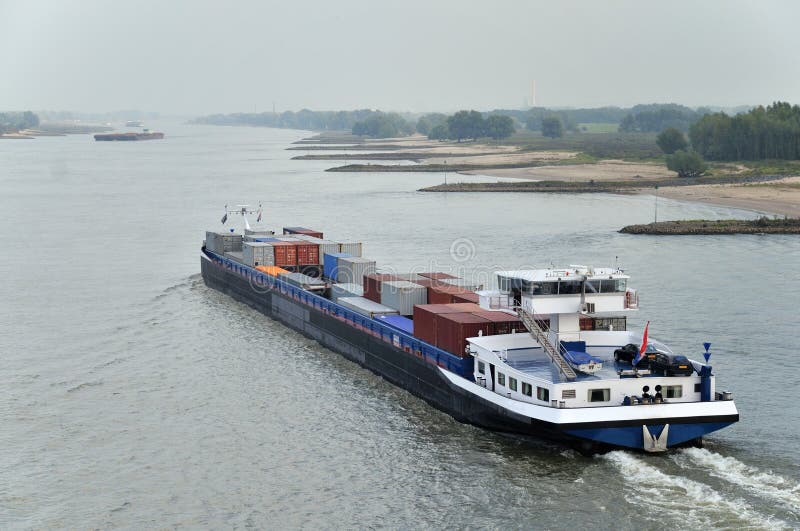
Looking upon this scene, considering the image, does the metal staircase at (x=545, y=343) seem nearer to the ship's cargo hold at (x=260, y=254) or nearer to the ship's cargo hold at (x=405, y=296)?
the ship's cargo hold at (x=405, y=296)

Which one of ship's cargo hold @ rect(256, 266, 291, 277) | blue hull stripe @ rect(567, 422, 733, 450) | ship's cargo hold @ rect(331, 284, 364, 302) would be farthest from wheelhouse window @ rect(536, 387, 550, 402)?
ship's cargo hold @ rect(256, 266, 291, 277)

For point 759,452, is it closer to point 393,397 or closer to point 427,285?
point 393,397

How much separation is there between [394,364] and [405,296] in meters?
4.07

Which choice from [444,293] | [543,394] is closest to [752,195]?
[444,293]

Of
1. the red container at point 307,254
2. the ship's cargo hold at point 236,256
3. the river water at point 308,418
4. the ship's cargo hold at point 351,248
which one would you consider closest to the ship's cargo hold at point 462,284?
the river water at point 308,418

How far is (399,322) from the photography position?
36.5 metres

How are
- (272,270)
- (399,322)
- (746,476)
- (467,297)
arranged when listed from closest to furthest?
(746,476) < (467,297) < (399,322) < (272,270)

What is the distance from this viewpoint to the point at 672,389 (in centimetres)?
2684

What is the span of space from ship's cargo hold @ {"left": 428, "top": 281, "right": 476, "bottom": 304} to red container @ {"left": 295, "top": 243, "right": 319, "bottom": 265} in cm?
1500

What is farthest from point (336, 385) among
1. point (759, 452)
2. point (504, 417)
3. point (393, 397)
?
point (759, 452)

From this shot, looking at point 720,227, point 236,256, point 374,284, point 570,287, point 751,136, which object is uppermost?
point 751,136

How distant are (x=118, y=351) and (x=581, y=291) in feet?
65.1

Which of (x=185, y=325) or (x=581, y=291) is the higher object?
(x=581, y=291)

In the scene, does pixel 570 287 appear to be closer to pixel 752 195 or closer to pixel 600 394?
pixel 600 394
